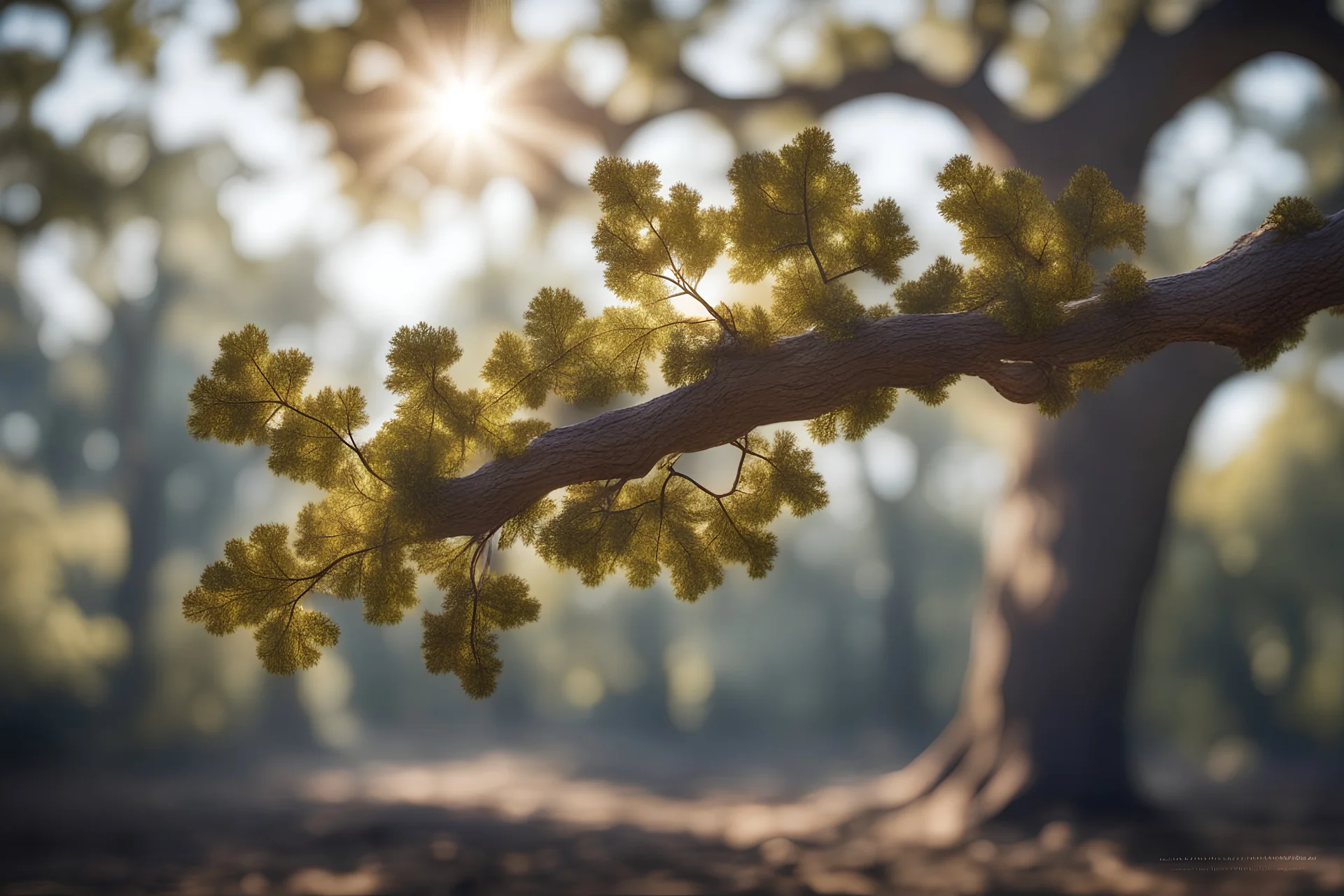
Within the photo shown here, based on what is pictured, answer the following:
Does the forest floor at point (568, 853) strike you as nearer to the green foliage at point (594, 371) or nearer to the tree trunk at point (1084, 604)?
the tree trunk at point (1084, 604)

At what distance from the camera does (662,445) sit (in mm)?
3242

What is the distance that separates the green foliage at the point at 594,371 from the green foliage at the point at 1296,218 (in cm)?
48

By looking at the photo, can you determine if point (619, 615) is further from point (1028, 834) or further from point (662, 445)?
point (662, 445)

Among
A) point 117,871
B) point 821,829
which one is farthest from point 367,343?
point 821,829

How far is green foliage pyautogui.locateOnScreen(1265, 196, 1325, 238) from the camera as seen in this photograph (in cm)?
321

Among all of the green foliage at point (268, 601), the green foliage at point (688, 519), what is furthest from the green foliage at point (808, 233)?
the green foliage at point (268, 601)

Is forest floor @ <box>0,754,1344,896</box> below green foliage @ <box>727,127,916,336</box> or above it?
below

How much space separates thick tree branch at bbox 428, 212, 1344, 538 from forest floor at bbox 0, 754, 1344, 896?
19.3 feet

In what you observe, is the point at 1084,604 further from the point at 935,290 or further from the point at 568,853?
the point at 935,290

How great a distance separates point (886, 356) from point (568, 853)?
845 centimetres

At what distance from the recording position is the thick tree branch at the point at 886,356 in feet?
10.4

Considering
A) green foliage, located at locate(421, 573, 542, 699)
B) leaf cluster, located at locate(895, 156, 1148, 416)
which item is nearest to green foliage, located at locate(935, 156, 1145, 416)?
leaf cluster, located at locate(895, 156, 1148, 416)

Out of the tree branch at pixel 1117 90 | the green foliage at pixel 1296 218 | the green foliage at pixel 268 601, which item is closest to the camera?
the green foliage at pixel 268 601

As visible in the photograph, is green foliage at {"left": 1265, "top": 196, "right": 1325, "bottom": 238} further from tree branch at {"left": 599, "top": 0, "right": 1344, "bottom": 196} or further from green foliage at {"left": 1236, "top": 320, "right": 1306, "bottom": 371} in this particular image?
tree branch at {"left": 599, "top": 0, "right": 1344, "bottom": 196}
